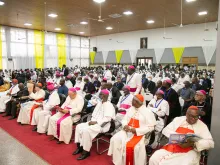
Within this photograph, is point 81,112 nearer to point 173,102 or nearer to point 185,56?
point 173,102

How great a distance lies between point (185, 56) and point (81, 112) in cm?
1282

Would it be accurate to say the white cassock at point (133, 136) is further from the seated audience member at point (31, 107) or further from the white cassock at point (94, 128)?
the seated audience member at point (31, 107)

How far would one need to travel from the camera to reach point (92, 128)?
3.66 m

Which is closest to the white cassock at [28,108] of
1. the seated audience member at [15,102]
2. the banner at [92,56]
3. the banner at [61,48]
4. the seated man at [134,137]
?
the seated audience member at [15,102]

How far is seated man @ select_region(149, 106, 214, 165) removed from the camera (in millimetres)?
2566

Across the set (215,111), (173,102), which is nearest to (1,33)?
(173,102)

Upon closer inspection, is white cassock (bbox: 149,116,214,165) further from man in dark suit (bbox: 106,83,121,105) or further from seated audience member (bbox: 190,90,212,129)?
man in dark suit (bbox: 106,83,121,105)

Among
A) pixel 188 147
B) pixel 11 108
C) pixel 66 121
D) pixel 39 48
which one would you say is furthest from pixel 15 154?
pixel 39 48

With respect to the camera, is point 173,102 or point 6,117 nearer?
point 173,102

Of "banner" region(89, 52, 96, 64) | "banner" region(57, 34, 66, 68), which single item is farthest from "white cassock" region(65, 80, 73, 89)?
"banner" region(89, 52, 96, 64)

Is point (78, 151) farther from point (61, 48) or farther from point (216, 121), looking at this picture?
A: point (61, 48)

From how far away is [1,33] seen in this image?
1511cm

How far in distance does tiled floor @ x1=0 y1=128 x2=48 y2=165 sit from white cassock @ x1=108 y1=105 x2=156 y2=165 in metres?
1.36

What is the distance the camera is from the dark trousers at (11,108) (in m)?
6.11
